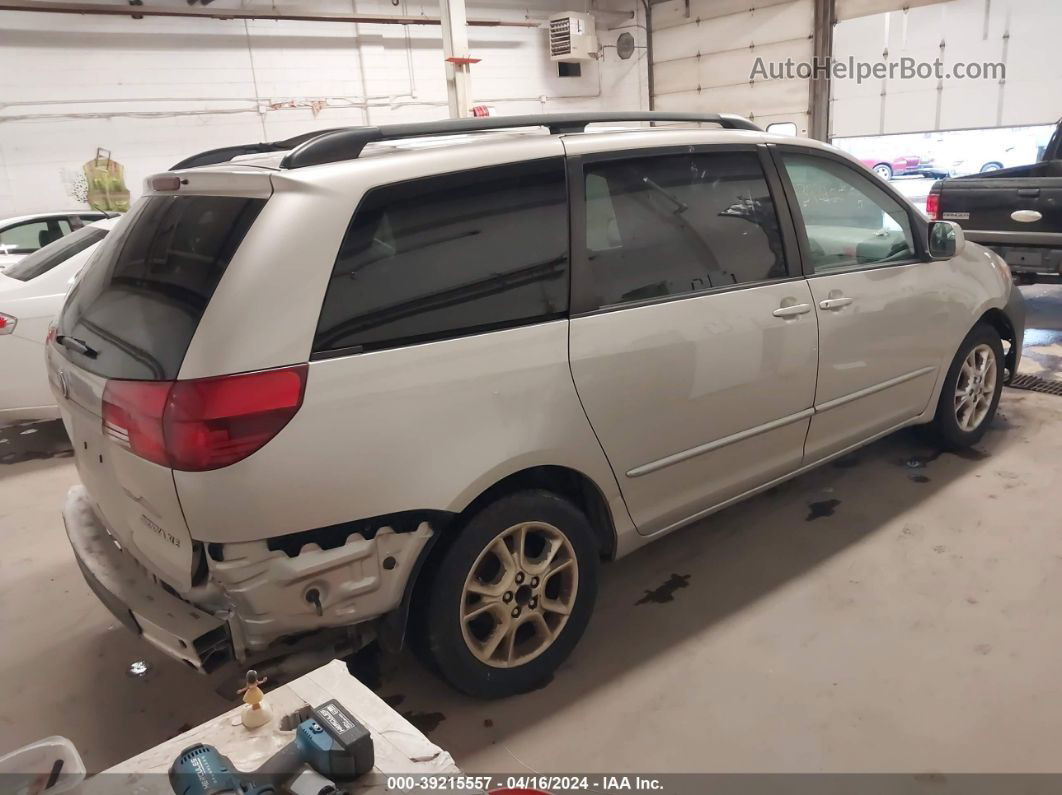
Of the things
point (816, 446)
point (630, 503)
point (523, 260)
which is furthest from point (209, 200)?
point (816, 446)

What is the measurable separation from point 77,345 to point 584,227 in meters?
1.49

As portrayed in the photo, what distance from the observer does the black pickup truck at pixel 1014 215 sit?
554 centimetres

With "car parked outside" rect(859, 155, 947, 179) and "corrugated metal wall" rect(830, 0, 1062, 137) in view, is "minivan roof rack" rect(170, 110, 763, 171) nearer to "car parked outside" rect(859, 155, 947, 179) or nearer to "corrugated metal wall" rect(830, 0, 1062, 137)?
"corrugated metal wall" rect(830, 0, 1062, 137)

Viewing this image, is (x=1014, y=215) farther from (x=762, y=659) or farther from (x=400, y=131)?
(x=400, y=131)

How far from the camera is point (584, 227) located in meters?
2.25

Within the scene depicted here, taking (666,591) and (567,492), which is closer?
(567,492)

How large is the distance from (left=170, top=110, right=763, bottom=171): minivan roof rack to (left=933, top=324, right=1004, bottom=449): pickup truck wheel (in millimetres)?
1698

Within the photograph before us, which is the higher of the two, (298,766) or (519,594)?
(298,766)

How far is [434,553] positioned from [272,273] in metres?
0.85

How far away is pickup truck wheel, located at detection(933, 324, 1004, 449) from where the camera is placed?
3635mm

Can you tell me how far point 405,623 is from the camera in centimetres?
200

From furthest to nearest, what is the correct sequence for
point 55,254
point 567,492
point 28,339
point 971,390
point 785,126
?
point 785,126, point 55,254, point 28,339, point 971,390, point 567,492

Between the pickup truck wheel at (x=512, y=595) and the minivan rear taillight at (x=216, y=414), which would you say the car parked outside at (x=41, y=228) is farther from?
the pickup truck wheel at (x=512, y=595)

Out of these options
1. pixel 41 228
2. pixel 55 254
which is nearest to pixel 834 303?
pixel 55 254
